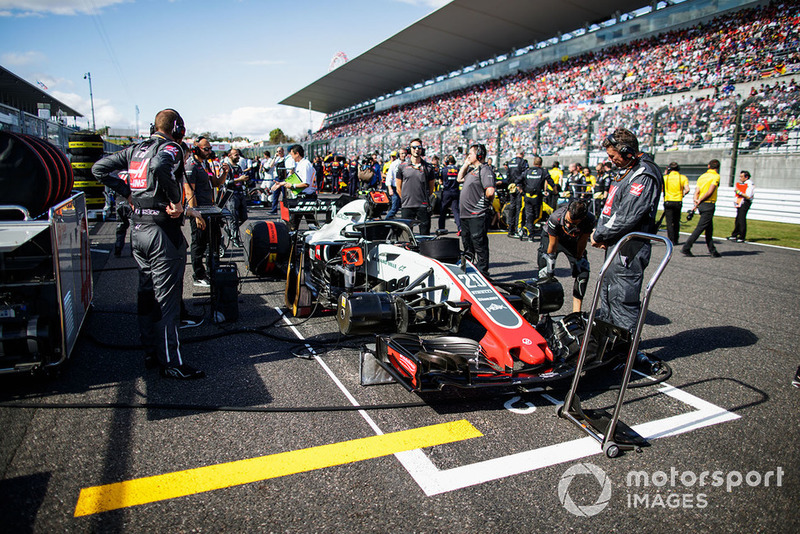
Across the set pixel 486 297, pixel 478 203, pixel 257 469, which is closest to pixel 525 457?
pixel 486 297

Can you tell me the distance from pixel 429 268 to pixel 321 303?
58.9 inches

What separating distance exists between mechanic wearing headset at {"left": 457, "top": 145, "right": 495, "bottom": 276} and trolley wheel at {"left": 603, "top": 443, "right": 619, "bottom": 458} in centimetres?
399

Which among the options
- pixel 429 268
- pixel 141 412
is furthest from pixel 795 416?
pixel 141 412

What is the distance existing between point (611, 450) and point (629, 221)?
6.66 feet

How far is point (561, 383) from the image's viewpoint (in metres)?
3.82

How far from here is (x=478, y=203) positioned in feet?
22.3

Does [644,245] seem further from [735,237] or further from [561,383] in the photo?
[735,237]

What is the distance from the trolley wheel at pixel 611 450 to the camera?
2830mm

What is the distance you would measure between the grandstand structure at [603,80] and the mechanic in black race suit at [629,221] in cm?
1349

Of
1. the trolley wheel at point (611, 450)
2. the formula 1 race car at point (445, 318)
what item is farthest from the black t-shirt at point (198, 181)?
the trolley wheel at point (611, 450)

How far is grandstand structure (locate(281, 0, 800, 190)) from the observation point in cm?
1539

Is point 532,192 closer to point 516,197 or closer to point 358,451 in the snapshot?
point 516,197

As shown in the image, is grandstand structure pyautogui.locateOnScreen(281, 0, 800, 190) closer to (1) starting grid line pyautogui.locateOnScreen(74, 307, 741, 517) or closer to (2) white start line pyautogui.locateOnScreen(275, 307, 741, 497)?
(2) white start line pyautogui.locateOnScreen(275, 307, 741, 497)

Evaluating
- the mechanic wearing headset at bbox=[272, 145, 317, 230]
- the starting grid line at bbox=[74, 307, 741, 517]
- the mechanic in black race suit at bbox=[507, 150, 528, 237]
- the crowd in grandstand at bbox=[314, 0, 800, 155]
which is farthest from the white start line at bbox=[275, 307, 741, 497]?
the crowd in grandstand at bbox=[314, 0, 800, 155]
